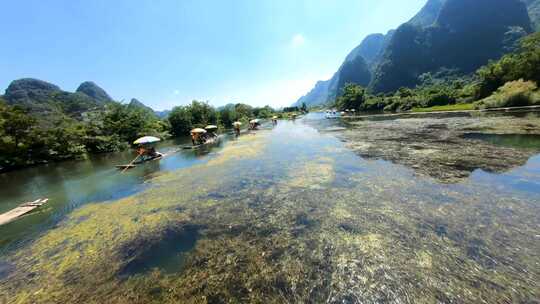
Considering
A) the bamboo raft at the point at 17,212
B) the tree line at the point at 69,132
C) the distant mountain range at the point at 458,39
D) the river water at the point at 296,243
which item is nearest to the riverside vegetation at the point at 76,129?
the tree line at the point at 69,132

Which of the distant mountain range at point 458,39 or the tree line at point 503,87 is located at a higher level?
the distant mountain range at point 458,39

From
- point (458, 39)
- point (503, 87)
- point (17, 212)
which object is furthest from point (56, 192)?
point (458, 39)

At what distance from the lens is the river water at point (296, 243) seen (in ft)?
13.0

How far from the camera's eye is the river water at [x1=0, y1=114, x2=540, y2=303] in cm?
396

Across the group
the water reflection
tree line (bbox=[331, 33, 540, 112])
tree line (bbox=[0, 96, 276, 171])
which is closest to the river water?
the water reflection

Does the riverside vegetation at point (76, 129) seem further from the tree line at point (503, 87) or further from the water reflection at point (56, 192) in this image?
the tree line at point (503, 87)

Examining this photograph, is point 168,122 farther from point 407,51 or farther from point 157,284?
point 407,51

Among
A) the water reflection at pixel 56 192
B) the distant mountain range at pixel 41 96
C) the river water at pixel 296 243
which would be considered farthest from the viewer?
the distant mountain range at pixel 41 96

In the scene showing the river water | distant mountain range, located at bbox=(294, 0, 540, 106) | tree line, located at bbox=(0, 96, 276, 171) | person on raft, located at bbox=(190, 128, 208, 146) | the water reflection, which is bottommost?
the river water

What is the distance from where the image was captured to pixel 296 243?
213 inches

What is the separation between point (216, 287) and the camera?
4266 millimetres

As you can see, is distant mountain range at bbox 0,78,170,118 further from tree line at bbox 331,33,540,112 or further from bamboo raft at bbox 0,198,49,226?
tree line at bbox 331,33,540,112

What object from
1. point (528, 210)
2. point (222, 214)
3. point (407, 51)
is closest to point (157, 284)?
point (222, 214)

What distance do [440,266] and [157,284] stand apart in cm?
585
